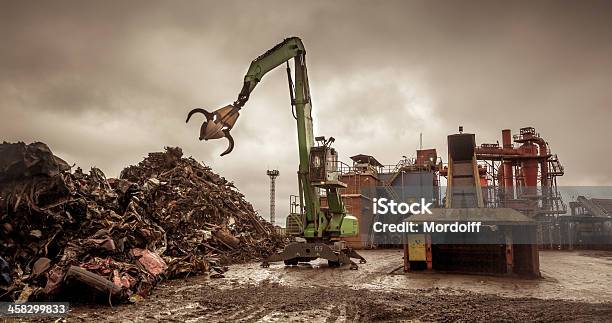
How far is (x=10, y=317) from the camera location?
5648mm

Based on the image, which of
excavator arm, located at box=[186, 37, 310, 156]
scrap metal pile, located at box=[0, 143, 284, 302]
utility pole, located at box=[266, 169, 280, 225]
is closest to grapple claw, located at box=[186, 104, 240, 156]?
excavator arm, located at box=[186, 37, 310, 156]

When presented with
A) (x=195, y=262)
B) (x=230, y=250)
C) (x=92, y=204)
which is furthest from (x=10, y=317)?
(x=230, y=250)

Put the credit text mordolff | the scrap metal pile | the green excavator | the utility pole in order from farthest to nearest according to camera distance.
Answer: the utility pole, the green excavator, the credit text mordolff, the scrap metal pile

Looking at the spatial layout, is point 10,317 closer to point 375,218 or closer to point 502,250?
point 502,250

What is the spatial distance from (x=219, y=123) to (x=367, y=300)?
647cm

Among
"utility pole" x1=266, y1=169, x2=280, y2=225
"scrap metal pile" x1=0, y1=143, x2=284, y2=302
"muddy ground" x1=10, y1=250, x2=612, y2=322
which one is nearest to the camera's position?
"muddy ground" x1=10, y1=250, x2=612, y2=322

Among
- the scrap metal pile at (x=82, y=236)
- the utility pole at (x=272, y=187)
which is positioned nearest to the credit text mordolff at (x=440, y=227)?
the scrap metal pile at (x=82, y=236)

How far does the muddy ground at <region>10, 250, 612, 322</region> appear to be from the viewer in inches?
233

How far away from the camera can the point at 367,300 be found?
7043 millimetres

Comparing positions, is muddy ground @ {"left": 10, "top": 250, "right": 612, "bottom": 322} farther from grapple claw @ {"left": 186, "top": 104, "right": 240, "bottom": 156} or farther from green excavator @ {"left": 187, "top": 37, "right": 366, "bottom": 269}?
grapple claw @ {"left": 186, "top": 104, "right": 240, "bottom": 156}

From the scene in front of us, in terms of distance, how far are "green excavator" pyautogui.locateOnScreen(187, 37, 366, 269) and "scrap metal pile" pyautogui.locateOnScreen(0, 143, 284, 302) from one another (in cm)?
271

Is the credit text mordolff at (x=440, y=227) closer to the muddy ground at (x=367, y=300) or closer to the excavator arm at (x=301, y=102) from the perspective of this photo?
the muddy ground at (x=367, y=300)

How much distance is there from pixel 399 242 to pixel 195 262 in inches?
751

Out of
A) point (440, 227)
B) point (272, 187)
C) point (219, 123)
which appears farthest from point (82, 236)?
point (272, 187)
